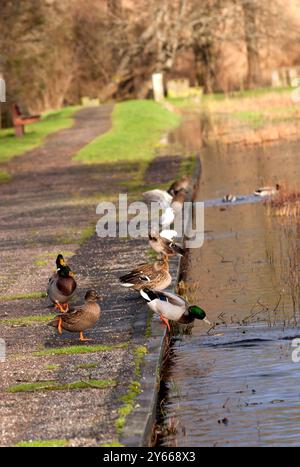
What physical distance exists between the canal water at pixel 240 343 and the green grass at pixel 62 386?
0.53 m

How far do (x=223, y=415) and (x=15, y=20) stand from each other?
35.9m

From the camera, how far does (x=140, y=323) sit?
12234 millimetres

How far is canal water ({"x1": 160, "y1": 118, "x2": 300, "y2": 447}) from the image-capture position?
31.1 ft

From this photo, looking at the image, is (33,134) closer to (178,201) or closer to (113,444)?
(178,201)

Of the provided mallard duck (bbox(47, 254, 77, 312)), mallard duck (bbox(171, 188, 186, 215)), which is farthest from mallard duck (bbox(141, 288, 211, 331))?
mallard duck (bbox(171, 188, 186, 215))

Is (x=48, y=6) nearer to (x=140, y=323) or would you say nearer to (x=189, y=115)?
(x=189, y=115)

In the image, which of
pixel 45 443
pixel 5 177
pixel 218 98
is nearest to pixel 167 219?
pixel 45 443

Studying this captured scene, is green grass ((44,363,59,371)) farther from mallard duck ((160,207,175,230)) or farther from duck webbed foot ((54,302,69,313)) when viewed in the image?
mallard duck ((160,207,175,230))

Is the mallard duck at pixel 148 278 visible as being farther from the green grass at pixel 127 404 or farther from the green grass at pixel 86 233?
the green grass at pixel 86 233

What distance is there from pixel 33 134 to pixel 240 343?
120ft

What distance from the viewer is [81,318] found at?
11523mm

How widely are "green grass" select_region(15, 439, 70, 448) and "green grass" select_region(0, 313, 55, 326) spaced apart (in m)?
4.19

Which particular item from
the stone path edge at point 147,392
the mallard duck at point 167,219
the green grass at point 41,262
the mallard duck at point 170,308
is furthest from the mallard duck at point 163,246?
the mallard duck at point 170,308

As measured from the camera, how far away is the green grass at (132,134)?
35906 millimetres
